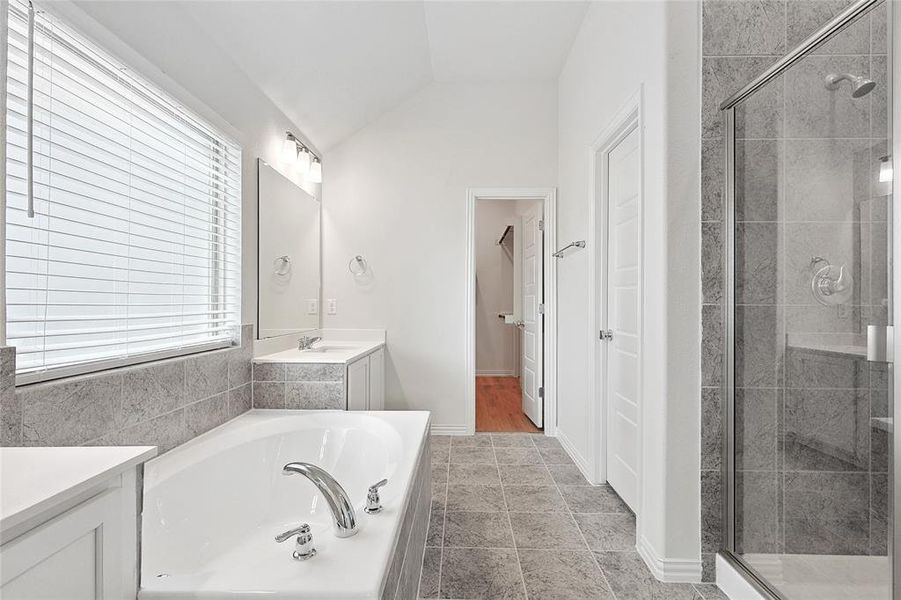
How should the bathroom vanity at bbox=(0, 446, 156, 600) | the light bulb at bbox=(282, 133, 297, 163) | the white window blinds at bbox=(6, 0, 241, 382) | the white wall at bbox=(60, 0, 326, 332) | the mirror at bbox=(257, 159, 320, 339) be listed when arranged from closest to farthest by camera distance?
1. the bathroom vanity at bbox=(0, 446, 156, 600)
2. the white window blinds at bbox=(6, 0, 241, 382)
3. the white wall at bbox=(60, 0, 326, 332)
4. the mirror at bbox=(257, 159, 320, 339)
5. the light bulb at bbox=(282, 133, 297, 163)

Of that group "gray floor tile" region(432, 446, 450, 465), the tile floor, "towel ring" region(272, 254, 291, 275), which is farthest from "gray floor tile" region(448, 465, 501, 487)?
"towel ring" region(272, 254, 291, 275)

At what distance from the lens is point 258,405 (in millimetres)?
2434

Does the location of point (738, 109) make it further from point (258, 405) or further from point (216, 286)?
point (258, 405)

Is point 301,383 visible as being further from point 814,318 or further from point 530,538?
point 814,318

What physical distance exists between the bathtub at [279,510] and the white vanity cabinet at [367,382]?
1.10 ft

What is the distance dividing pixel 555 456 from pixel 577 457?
20cm

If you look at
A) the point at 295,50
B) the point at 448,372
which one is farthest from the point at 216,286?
the point at 448,372

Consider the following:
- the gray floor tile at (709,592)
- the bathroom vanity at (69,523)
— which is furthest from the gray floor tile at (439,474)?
the bathroom vanity at (69,523)

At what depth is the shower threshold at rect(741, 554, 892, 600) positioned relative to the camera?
1117 millimetres

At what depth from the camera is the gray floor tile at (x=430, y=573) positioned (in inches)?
64.4

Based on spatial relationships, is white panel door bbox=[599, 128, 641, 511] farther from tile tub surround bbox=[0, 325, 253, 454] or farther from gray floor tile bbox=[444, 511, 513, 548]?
tile tub surround bbox=[0, 325, 253, 454]

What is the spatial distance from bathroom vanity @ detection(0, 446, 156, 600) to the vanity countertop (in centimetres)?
169

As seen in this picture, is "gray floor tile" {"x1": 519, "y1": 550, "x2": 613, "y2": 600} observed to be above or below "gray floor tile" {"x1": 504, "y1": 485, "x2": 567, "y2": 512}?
below

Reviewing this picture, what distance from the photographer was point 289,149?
289 centimetres
